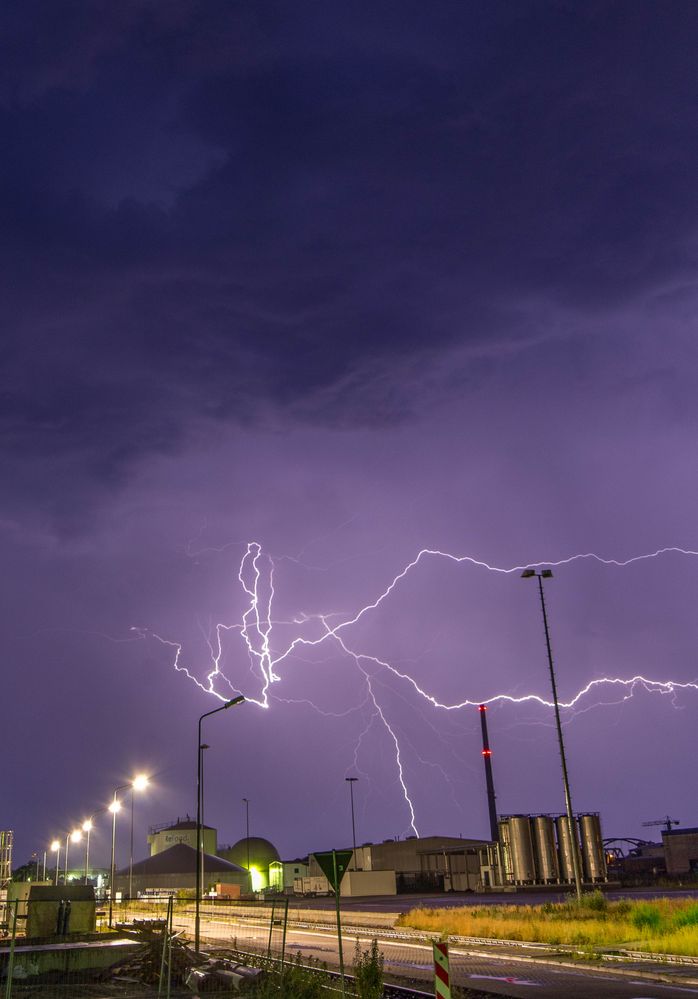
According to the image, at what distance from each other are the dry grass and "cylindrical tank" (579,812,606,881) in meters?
32.7

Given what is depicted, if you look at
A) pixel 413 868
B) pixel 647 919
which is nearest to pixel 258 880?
A: pixel 413 868

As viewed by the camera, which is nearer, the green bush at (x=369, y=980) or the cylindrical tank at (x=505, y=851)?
the green bush at (x=369, y=980)

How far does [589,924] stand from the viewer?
24.3 m

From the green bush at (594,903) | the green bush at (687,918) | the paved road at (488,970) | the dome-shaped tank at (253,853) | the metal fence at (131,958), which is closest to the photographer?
the paved road at (488,970)

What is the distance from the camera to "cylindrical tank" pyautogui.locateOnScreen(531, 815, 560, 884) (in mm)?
61156

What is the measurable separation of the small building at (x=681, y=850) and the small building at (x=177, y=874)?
3912 centimetres

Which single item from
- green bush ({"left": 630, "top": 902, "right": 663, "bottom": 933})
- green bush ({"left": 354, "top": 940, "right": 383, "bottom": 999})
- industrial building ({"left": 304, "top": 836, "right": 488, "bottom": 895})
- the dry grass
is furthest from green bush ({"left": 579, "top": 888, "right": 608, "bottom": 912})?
industrial building ({"left": 304, "top": 836, "right": 488, "bottom": 895})

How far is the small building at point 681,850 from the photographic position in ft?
255

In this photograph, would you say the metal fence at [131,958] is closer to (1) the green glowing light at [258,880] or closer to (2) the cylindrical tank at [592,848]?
(2) the cylindrical tank at [592,848]

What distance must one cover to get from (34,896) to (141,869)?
233 ft

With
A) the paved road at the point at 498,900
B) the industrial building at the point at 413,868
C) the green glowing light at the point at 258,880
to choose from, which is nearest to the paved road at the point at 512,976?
the paved road at the point at 498,900

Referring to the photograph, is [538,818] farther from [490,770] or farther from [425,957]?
[425,957]

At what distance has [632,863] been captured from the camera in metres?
88.6

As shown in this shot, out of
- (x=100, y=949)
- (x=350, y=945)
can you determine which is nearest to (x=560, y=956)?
(x=350, y=945)
